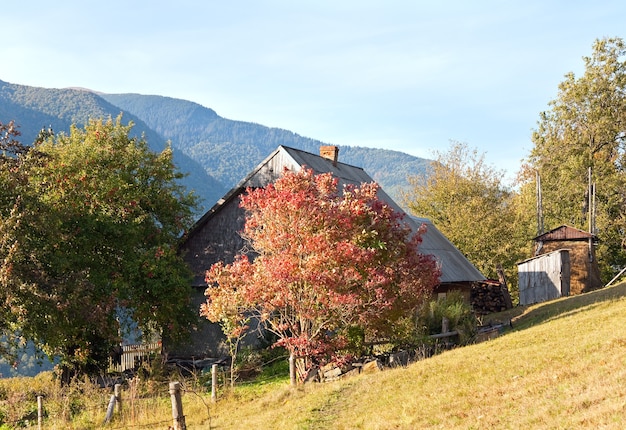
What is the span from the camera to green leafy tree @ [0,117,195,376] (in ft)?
66.8

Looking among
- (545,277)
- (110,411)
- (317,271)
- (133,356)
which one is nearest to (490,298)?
(545,277)

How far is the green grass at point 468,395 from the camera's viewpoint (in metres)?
10.7

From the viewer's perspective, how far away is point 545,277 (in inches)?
1410

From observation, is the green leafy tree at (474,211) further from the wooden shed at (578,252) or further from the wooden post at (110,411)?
the wooden post at (110,411)

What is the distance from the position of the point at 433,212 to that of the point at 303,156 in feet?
88.7

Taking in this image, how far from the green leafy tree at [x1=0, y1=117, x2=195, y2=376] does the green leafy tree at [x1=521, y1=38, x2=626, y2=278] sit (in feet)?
117

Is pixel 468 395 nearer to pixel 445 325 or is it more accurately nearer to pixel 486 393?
pixel 486 393

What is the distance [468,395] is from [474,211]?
3896 cm

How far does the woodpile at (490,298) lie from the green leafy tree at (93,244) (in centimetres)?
1826

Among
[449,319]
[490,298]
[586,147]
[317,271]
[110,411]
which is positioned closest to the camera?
[110,411]

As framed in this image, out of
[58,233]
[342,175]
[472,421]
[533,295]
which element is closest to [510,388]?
[472,421]

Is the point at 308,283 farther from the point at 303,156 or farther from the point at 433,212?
the point at 433,212

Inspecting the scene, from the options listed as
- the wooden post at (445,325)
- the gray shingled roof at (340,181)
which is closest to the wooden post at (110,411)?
the wooden post at (445,325)

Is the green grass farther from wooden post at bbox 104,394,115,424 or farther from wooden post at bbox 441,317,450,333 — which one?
wooden post at bbox 441,317,450,333
